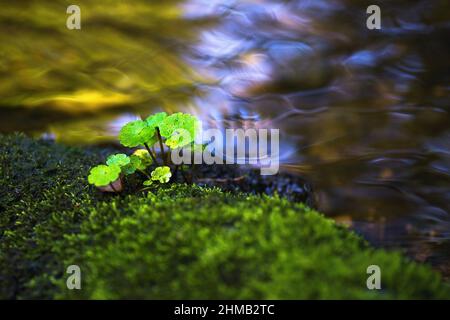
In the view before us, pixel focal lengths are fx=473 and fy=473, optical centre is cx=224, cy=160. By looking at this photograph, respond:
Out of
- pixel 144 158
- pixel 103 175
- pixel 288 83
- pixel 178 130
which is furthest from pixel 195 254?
pixel 288 83

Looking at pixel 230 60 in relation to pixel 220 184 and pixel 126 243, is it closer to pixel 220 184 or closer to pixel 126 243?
pixel 220 184

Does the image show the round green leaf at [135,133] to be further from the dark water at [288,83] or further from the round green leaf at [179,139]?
the dark water at [288,83]

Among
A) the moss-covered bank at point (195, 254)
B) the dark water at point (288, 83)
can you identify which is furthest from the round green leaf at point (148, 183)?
the dark water at point (288, 83)

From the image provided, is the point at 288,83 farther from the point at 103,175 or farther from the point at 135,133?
the point at 103,175

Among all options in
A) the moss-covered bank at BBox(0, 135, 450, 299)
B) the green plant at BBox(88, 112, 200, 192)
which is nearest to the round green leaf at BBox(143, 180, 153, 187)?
the green plant at BBox(88, 112, 200, 192)
